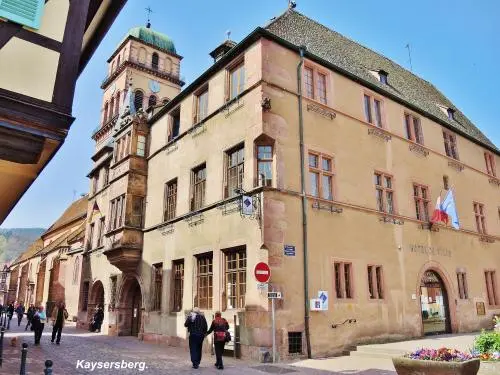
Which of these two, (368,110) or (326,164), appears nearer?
(326,164)

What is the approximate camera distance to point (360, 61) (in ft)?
71.2

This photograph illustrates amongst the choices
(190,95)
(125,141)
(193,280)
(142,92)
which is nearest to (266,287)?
(193,280)

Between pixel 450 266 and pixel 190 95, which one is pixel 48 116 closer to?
pixel 190 95

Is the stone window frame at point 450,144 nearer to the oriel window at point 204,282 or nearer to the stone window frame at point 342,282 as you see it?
the stone window frame at point 342,282

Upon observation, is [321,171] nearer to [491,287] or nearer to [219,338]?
[219,338]

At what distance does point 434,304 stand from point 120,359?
1390 centimetres

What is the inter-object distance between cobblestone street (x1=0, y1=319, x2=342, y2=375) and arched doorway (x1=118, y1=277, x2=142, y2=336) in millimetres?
3774

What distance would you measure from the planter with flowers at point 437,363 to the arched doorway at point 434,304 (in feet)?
35.5

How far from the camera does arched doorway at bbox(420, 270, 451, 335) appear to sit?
1808 centimetres

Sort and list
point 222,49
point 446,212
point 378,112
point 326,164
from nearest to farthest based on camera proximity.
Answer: point 326,164
point 222,49
point 378,112
point 446,212

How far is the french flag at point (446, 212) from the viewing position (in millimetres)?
19053

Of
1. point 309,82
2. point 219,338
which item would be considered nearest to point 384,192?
point 309,82

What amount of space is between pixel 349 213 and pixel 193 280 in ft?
21.9

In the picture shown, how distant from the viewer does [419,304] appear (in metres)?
17.5
